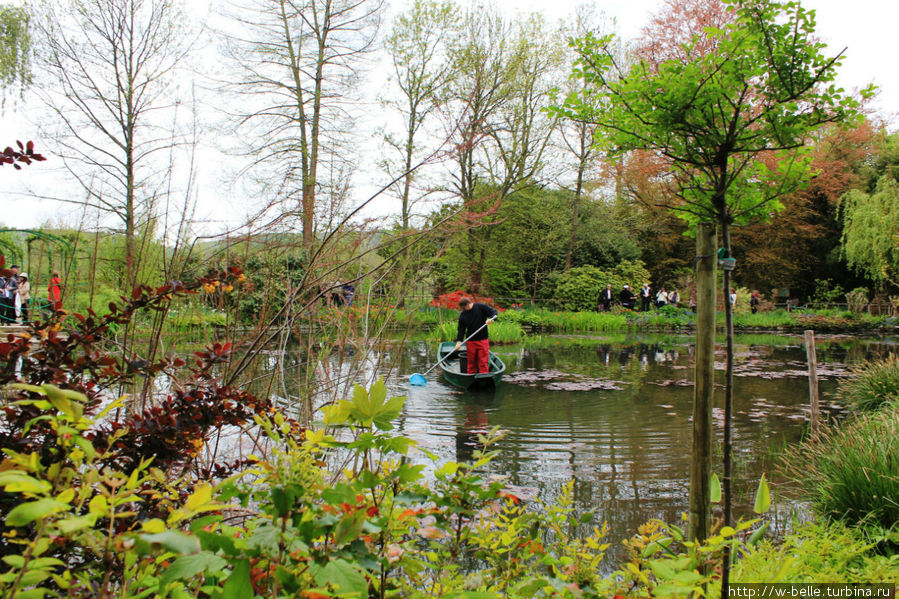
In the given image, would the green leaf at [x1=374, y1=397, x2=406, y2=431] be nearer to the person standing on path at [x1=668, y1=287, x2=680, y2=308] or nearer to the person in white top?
the person standing on path at [x1=668, y1=287, x2=680, y2=308]

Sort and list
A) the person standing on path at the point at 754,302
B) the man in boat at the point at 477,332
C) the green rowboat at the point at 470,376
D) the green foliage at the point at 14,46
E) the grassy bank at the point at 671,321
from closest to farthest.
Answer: the green rowboat at the point at 470,376 < the man in boat at the point at 477,332 < the green foliage at the point at 14,46 < the grassy bank at the point at 671,321 < the person standing on path at the point at 754,302

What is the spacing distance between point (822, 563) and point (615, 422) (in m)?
5.17

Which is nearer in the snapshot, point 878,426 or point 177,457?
point 177,457

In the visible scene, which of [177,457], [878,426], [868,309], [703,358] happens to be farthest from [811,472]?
[868,309]

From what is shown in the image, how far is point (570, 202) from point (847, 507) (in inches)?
976

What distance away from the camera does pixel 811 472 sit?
14.9 feet

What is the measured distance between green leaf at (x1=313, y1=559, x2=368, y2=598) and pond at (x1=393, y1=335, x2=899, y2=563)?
2.77 m

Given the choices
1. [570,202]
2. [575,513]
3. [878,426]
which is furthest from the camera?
[570,202]

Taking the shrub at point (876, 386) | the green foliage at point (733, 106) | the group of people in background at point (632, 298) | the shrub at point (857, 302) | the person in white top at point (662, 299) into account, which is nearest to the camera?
the green foliage at point (733, 106)

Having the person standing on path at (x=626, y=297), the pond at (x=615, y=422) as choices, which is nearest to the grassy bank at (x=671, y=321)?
the person standing on path at (x=626, y=297)

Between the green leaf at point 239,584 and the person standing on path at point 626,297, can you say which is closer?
the green leaf at point 239,584

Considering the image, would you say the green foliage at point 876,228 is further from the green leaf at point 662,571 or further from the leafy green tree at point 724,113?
the green leaf at point 662,571

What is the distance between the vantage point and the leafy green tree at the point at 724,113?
2035 mm

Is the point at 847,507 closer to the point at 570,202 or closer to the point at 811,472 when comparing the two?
the point at 811,472
